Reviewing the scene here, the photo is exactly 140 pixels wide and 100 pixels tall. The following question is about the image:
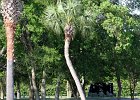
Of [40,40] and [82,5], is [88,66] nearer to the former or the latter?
[40,40]

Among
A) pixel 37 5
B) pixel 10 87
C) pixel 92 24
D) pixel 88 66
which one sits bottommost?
pixel 10 87

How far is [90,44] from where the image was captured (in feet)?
108

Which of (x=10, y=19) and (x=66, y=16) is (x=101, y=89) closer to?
(x=66, y=16)

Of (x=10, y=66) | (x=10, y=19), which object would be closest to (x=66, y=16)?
(x=10, y=19)

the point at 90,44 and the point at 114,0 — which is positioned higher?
the point at 114,0

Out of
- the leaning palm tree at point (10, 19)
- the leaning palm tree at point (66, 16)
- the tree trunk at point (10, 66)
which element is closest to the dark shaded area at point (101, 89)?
the leaning palm tree at point (66, 16)

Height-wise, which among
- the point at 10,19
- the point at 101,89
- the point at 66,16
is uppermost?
the point at 66,16

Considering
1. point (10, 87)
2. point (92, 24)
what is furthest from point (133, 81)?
point (10, 87)

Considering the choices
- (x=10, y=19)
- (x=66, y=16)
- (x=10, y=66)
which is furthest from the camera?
(x=66, y=16)

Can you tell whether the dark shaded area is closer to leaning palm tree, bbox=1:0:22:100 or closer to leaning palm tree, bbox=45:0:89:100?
leaning palm tree, bbox=45:0:89:100

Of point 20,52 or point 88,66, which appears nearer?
point 20,52

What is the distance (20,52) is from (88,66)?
586 centimetres

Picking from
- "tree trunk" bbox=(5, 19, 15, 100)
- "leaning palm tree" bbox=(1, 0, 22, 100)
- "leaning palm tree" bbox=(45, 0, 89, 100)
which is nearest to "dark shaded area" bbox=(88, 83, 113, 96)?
"leaning palm tree" bbox=(45, 0, 89, 100)

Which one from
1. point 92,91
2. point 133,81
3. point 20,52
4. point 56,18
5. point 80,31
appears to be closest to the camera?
point 56,18
